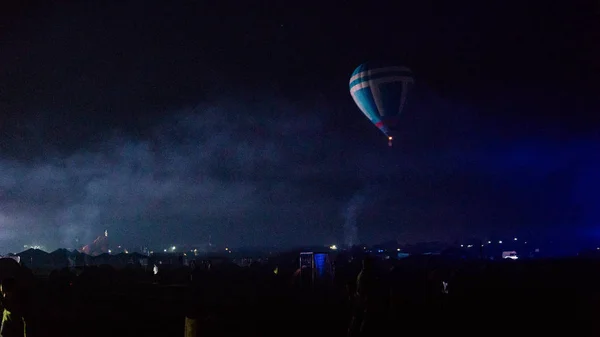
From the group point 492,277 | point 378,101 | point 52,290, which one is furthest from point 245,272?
point 378,101

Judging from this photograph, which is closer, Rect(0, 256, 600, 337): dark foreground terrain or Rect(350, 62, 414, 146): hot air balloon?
Rect(0, 256, 600, 337): dark foreground terrain

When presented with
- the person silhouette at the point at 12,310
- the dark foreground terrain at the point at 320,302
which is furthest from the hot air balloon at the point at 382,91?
the person silhouette at the point at 12,310

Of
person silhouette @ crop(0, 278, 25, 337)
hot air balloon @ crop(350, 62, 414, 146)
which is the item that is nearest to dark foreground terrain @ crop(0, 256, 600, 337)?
person silhouette @ crop(0, 278, 25, 337)

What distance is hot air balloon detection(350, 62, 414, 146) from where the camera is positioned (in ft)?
121

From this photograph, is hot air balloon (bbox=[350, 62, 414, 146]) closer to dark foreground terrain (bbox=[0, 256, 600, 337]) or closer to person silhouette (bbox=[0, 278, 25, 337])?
dark foreground terrain (bbox=[0, 256, 600, 337])

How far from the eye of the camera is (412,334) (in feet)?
40.2

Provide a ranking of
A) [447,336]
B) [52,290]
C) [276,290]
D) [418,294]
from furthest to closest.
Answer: [276,290] → [52,290] → [418,294] → [447,336]

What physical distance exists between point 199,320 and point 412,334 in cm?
811

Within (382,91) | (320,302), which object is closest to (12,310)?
(320,302)

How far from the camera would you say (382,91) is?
121 feet

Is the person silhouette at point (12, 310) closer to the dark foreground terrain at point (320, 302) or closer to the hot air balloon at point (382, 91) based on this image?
the dark foreground terrain at point (320, 302)

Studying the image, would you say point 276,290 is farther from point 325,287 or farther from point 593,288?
point 593,288

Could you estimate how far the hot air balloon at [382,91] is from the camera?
121 feet

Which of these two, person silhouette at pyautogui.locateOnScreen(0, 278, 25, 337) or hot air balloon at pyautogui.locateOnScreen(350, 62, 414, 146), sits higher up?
hot air balloon at pyautogui.locateOnScreen(350, 62, 414, 146)
